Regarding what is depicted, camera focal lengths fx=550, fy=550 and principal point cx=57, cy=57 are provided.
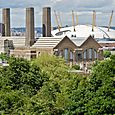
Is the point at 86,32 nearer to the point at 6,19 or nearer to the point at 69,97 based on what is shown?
the point at 6,19

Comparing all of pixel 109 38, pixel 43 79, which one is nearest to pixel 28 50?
pixel 109 38

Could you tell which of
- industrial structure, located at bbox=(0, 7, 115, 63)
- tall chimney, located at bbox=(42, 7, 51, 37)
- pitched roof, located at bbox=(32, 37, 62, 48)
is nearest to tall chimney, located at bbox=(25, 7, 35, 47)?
industrial structure, located at bbox=(0, 7, 115, 63)

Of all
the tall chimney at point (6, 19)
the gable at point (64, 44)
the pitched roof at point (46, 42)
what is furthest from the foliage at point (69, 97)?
the tall chimney at point (6, 19)

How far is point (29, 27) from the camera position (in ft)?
350

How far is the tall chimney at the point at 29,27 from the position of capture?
346ft

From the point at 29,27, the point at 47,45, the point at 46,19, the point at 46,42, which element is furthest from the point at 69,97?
the point at 46,19

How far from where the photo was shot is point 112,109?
74.7 ft

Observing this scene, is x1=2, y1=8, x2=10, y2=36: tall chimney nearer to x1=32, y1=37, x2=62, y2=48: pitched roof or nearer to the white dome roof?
x1=32, y1=37, x2=62, y2=48: pitched roof

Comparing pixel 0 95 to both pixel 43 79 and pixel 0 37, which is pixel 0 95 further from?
pixel 0 37

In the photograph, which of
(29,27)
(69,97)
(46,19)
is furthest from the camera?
(46,19)

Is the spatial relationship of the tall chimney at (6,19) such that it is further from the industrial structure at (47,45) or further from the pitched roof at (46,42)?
the pitched roof at (46,42)

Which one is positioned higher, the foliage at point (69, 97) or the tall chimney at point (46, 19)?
the tall chimney at point (46, 19)

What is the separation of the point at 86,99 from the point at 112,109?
165 cm

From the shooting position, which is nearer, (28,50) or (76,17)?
(28,50)
